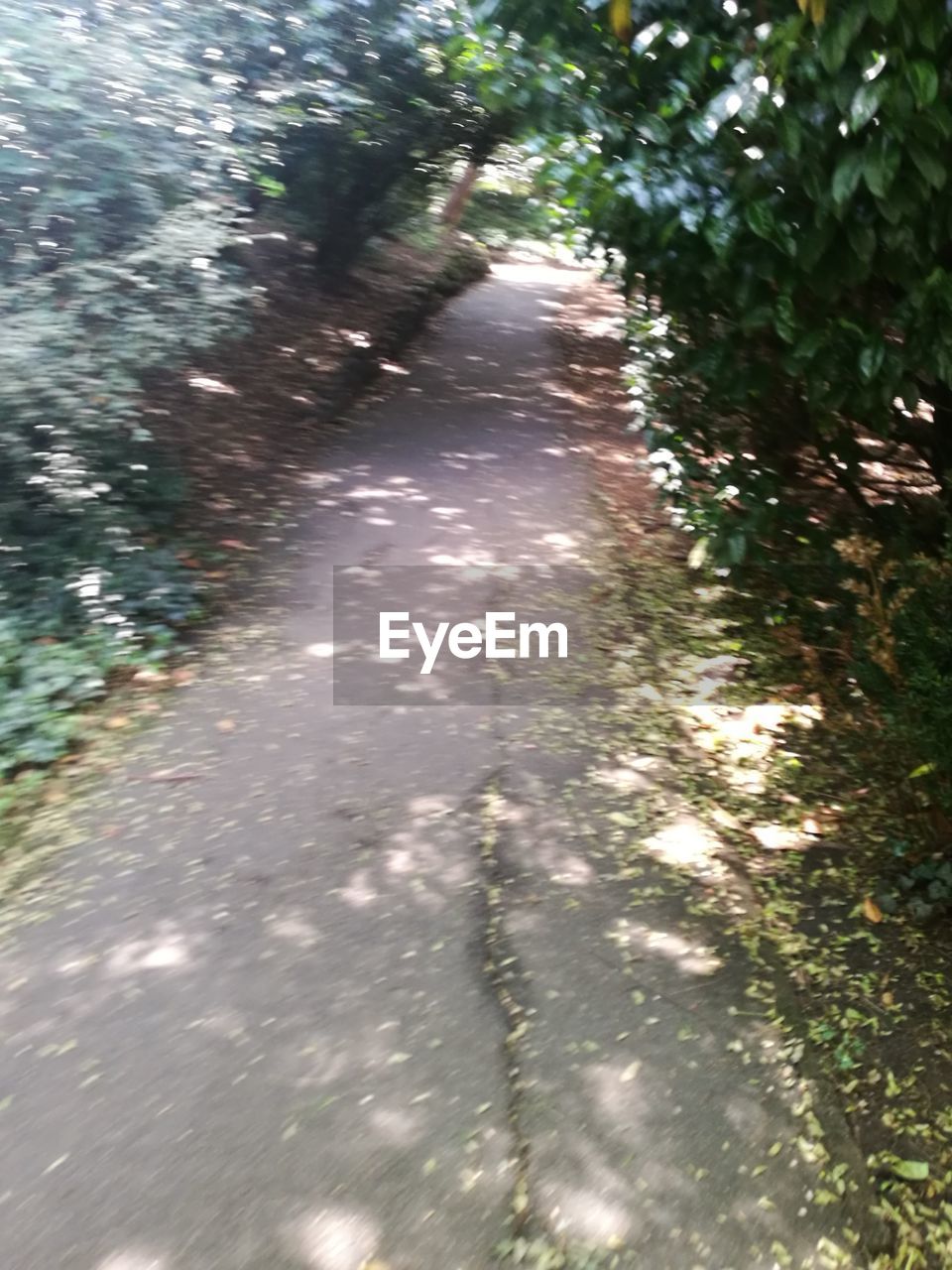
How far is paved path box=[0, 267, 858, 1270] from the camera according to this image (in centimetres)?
250

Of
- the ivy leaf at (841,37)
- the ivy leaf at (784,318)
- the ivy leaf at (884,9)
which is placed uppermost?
the ivy leaf at (884,9)

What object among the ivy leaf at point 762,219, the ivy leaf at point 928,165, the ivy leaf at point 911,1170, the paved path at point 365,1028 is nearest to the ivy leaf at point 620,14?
the ivy leaf at point 762,219

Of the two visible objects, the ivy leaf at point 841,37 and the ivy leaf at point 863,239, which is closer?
the ivy leaf at point 841,37

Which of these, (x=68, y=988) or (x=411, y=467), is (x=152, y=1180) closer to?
(x=68, y=988)

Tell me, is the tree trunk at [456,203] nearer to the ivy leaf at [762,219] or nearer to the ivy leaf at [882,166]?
the ivy leaf at [762,219]

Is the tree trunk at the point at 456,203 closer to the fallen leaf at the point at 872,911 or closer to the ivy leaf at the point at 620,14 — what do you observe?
the ivy leaf at the point at 620,14

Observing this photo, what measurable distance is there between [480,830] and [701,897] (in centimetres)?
95

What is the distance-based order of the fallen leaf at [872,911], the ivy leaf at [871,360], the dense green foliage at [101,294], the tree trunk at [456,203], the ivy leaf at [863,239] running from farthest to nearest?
1. the tree trunk at [456,203]
2. the dense green foliage at [101,294]
3. the fallen leaf at [872,911]
4. the ivy leaf at [871,360]
5. the ivy leaf at [863,239]

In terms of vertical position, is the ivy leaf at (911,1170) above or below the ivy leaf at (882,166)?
below

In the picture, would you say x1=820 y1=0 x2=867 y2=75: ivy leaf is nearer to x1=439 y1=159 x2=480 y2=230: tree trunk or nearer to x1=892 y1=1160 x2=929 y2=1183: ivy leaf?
x1=892 y1=1160 x2=929 y2=1183: ivy leaf

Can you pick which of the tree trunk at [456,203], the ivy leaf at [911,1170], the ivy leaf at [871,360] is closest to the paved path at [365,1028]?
the ivy leaf at [911,1170]

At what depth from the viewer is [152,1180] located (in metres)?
2.59

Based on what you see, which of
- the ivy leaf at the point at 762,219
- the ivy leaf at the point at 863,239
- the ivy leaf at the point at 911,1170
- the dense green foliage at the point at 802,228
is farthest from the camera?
the ivy leaf at the point at 762,219

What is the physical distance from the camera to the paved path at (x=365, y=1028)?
8.20 ft
